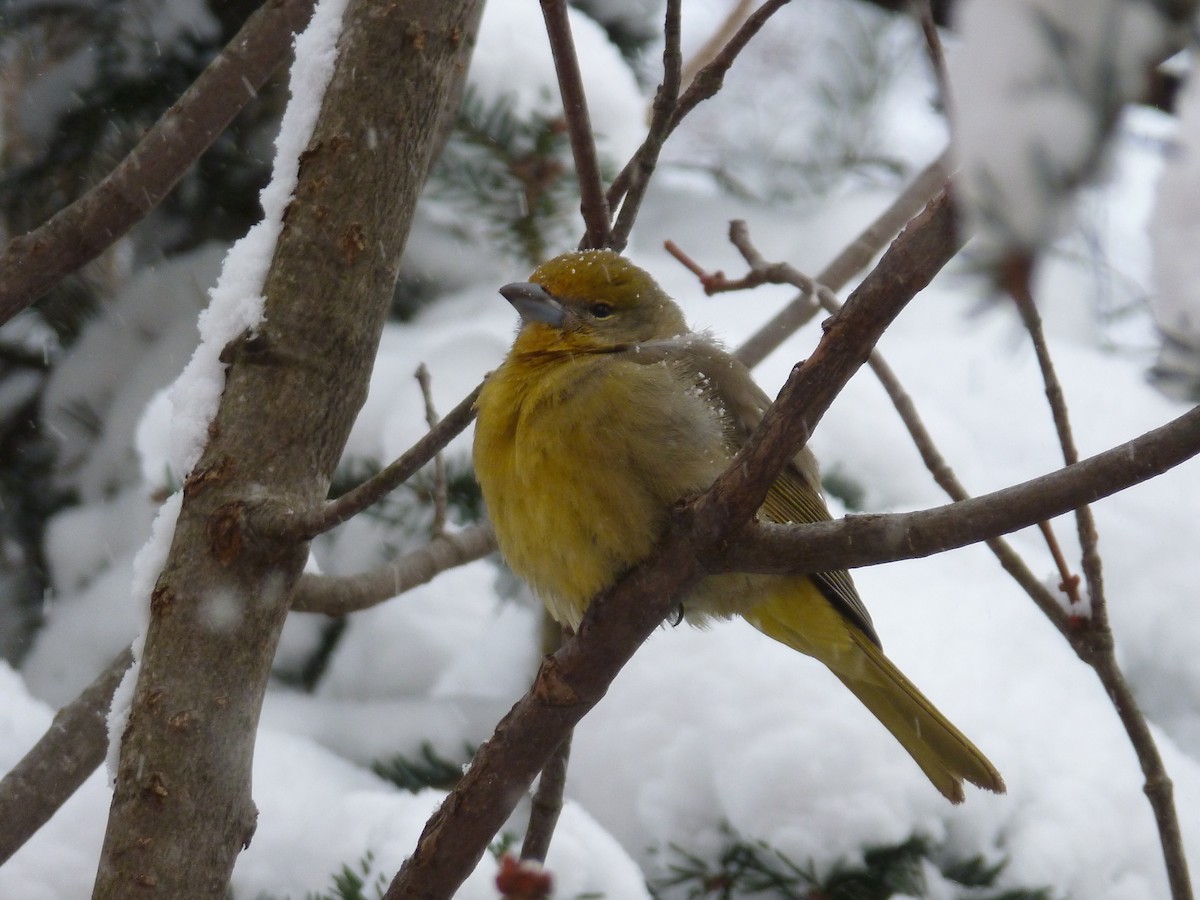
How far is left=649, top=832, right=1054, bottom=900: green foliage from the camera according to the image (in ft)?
7.73

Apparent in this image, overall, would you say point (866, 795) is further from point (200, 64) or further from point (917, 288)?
point (200, 64)

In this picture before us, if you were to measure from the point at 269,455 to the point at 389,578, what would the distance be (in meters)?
0.50

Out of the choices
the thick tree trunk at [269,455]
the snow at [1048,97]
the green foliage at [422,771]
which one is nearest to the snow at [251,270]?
the thick tree trunk at [269,455]

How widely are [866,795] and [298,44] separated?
176cm

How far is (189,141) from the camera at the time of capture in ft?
7.52

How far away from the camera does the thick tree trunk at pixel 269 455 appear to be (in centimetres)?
177

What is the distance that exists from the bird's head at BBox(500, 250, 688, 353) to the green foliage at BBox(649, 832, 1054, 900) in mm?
1060

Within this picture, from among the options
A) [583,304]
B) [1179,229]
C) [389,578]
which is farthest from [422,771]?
[1179,229]

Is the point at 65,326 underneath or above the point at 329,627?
above

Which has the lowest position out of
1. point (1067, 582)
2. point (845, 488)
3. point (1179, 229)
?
point (1179, 229)

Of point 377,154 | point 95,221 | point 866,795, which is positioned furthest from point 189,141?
point 866,795

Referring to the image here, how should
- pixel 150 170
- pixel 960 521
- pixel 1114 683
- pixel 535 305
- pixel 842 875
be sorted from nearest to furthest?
1. pixel 960 521
2. pixel 1114 683
3. pixel 150 170
4. pixel 842 875
5. pixel 535 305

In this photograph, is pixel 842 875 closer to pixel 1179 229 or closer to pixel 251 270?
pixel 251 270

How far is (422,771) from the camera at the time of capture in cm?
289
